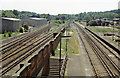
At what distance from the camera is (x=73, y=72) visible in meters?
17.7

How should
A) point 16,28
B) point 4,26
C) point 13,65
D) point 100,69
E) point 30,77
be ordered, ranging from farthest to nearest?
point 16,28 < point 4,26 < point 100,69 < point 13,65 < point 30,77

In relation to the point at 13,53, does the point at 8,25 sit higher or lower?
higher

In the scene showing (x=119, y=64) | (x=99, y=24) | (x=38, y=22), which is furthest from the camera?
(x=99, y=24)

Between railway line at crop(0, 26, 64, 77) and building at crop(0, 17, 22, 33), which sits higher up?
building at crop(0, 17, 22, 33)

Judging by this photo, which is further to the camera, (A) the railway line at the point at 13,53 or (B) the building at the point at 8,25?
(B) the building at the point at 8,25

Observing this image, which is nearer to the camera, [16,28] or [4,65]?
[4,65]

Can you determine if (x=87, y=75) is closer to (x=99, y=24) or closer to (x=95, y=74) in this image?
(x=95, y=74)

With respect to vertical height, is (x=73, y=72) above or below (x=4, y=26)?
below

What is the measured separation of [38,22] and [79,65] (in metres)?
67.4

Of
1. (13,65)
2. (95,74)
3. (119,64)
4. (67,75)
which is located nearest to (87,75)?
(95,74)

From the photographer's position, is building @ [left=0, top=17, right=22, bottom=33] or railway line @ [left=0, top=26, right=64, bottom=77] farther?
building @ [left=0, top=17, right=22, bottom=33]

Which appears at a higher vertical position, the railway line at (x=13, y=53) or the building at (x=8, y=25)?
the building at (x=8, y=25)

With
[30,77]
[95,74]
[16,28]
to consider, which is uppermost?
[16,28]

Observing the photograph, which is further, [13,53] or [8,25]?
[8,25]
